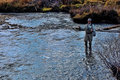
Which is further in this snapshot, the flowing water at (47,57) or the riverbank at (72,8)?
the riverbank at (72,8)

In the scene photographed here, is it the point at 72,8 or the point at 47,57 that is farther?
the point at 72,8

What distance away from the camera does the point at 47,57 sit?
13.5 m

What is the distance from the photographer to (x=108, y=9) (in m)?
25.7

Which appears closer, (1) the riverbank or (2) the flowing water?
(2) the flowing water

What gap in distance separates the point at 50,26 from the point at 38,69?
11.8 metres

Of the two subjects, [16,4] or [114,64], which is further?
[16,4]

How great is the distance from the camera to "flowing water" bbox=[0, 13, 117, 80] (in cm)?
1078

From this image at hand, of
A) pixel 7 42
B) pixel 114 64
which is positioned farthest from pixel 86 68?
pixel 7 42

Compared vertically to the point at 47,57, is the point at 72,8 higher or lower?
higher

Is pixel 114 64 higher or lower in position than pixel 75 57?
higher

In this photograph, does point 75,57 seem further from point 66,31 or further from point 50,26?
point 50,26

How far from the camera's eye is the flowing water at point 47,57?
10.8 m

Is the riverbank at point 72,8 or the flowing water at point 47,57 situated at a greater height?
the riverbank at point 72,8

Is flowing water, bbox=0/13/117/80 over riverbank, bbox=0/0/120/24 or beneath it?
beneath
